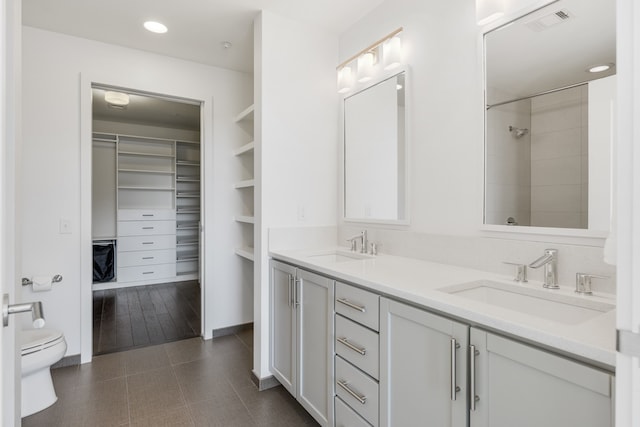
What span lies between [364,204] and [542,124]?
1.19 m

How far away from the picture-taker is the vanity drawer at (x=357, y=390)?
1407mm

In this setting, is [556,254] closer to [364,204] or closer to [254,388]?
[364,204]

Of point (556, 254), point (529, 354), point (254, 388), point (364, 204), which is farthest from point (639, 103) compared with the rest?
point (254, 388)

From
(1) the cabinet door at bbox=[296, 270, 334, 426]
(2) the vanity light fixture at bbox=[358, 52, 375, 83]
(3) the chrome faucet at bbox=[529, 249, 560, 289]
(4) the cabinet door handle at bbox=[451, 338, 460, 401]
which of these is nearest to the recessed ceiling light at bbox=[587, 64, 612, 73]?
(3) the chrome faucet at bbox=[529, 249, 560, 289]

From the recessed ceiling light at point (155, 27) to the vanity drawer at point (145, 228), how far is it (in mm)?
3219

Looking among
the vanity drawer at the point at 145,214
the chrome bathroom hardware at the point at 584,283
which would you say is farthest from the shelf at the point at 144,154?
the chrome bathroom hardware at the point at 584,283

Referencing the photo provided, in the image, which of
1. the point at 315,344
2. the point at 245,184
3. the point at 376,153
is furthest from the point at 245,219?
the point at 315,344

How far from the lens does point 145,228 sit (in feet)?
16.5

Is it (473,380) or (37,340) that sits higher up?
(473,380)

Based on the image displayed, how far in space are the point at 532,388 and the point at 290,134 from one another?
1.97 metres

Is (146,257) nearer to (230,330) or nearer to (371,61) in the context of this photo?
(230,330)

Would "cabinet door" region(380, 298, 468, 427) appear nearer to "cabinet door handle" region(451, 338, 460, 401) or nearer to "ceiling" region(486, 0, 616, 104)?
"cabinet door handle" region(451, 338, 460, 401)

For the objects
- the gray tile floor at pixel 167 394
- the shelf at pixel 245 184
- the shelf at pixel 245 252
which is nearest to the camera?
the gray tile floor at pixel 167 394

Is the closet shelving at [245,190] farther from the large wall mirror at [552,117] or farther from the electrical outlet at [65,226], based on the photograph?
the large wall mirror at [552,117]
